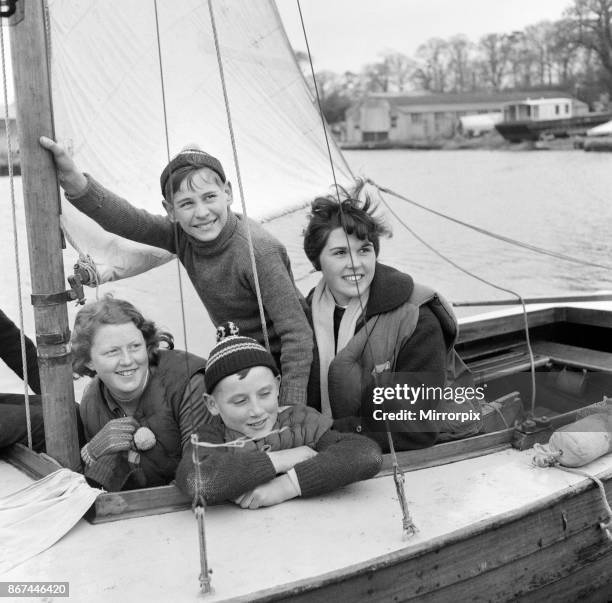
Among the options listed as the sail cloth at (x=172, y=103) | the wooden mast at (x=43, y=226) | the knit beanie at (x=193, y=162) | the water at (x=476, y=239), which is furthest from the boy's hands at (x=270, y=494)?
the water at (x=476, y=239)

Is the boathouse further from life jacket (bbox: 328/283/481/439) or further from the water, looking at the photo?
life jacket (bbox: 328/283/481/439)

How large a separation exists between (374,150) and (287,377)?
199 ft

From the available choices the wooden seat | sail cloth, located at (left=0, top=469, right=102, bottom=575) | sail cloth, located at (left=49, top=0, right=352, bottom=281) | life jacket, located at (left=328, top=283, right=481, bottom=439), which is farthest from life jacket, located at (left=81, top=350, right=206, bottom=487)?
the wooden seat

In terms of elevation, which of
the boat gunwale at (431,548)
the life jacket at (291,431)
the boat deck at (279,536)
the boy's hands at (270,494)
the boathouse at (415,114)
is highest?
the boathouse at (415,114)

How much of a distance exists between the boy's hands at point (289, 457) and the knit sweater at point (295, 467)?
0.02 m

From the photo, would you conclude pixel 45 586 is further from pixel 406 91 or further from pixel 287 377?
pixel 406 91

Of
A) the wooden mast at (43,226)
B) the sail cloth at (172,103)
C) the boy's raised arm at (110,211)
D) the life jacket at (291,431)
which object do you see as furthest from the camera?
the sail cloth at (172,103)

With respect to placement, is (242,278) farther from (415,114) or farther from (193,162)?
(415,114)

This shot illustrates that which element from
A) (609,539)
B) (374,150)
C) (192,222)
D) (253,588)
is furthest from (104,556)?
(374,150)

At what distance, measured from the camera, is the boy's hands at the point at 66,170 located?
2.31 meters

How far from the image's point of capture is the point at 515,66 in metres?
75.9

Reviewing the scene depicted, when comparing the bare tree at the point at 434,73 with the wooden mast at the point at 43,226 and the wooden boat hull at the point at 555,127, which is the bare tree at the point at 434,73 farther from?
the wooden mast at the point at 43,226

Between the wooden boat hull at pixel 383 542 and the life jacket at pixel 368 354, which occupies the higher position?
the life jacket at pixel 368 354

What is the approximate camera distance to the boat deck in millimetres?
2070
